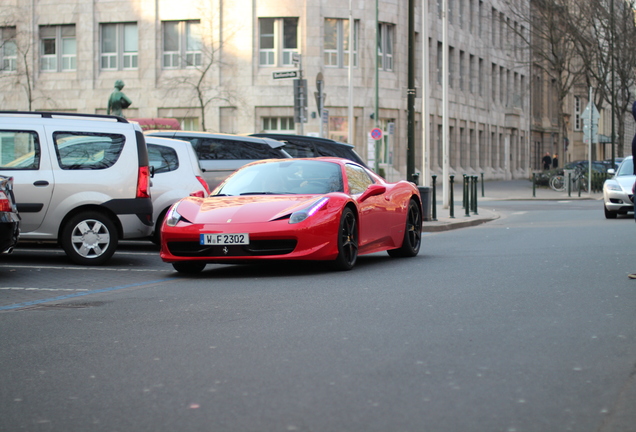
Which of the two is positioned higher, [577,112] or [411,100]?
[577,112]

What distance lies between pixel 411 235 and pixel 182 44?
1425 inches

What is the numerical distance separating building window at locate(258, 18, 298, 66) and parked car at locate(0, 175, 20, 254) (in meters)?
37.2

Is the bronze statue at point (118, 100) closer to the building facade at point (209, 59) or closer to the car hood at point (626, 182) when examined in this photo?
the car hood at point (626, 182)

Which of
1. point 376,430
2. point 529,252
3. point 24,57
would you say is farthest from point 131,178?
point 24,57

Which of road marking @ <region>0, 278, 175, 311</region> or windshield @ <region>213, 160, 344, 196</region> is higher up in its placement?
windshield @ <region>213, 160, 344, 196</region>

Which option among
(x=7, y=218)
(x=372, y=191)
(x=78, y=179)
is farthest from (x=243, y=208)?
(x=78, y=179)

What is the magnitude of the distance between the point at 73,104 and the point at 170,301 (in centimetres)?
4169

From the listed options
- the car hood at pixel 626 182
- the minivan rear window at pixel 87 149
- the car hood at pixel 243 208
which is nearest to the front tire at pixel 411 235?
the car hood at pixel 243 208

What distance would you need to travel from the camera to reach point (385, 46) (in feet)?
164

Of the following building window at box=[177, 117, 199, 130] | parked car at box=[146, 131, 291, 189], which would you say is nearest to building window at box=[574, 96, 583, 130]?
building window at box=[177, 117, 199, 130]

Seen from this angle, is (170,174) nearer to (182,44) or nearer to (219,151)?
(219,151)

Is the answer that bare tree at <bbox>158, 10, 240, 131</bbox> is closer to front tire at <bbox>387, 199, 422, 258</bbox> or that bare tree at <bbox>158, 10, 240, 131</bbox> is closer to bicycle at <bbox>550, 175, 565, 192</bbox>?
bicycle at <bbox>550, 175, 565, 192</bbox>

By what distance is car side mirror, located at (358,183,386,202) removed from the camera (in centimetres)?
1133

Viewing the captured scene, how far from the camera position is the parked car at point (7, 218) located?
10.3 m
